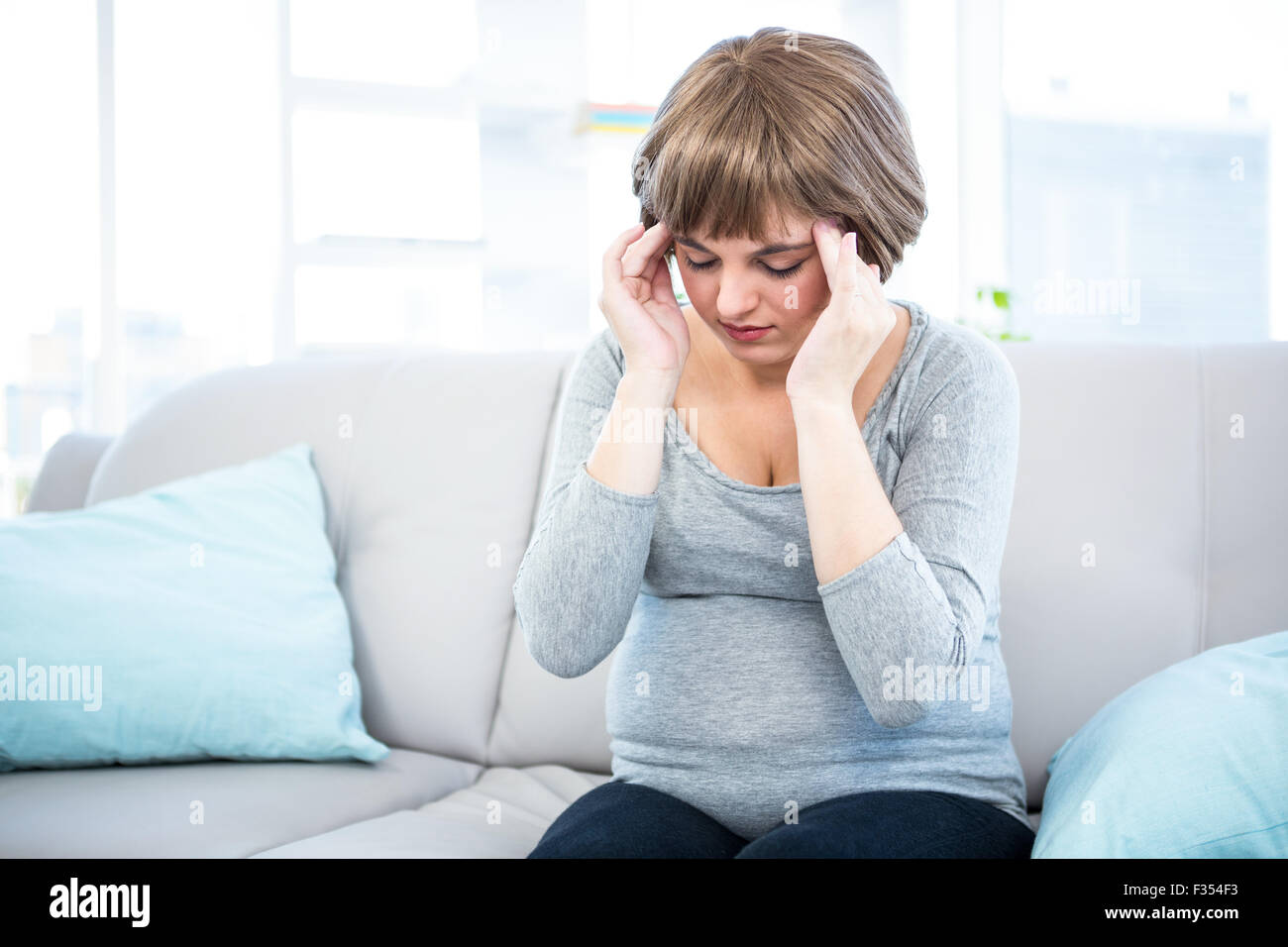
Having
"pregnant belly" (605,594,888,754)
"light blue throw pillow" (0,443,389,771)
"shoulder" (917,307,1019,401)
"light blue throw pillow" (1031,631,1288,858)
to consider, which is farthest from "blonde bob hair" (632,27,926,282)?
"light blue throw pillow" (0,443,389,771)

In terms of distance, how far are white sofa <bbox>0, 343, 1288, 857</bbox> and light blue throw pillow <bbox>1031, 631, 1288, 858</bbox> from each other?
348 millimetres

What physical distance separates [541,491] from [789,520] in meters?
0.59

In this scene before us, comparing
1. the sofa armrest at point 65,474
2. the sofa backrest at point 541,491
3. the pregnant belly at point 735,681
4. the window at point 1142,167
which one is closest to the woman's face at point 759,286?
the pregnant belly at point 735,681

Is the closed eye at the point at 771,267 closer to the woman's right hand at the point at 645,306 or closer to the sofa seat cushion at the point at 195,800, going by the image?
the woman's right hand at the point at 645,306

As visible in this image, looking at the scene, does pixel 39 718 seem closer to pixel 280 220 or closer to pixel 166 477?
pixel 166 477

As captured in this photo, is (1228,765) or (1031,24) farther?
(1031,24)

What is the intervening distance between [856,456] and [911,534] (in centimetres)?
10

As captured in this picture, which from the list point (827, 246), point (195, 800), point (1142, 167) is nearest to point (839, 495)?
point (827, 246)

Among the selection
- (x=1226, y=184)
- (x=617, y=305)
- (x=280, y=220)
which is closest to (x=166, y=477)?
(x=617, y=305)

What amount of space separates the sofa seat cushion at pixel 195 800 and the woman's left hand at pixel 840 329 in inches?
29.2

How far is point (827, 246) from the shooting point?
0.99 meters

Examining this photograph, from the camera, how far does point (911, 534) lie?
0.99 metres

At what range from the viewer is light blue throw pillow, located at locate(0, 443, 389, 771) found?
129 cm
